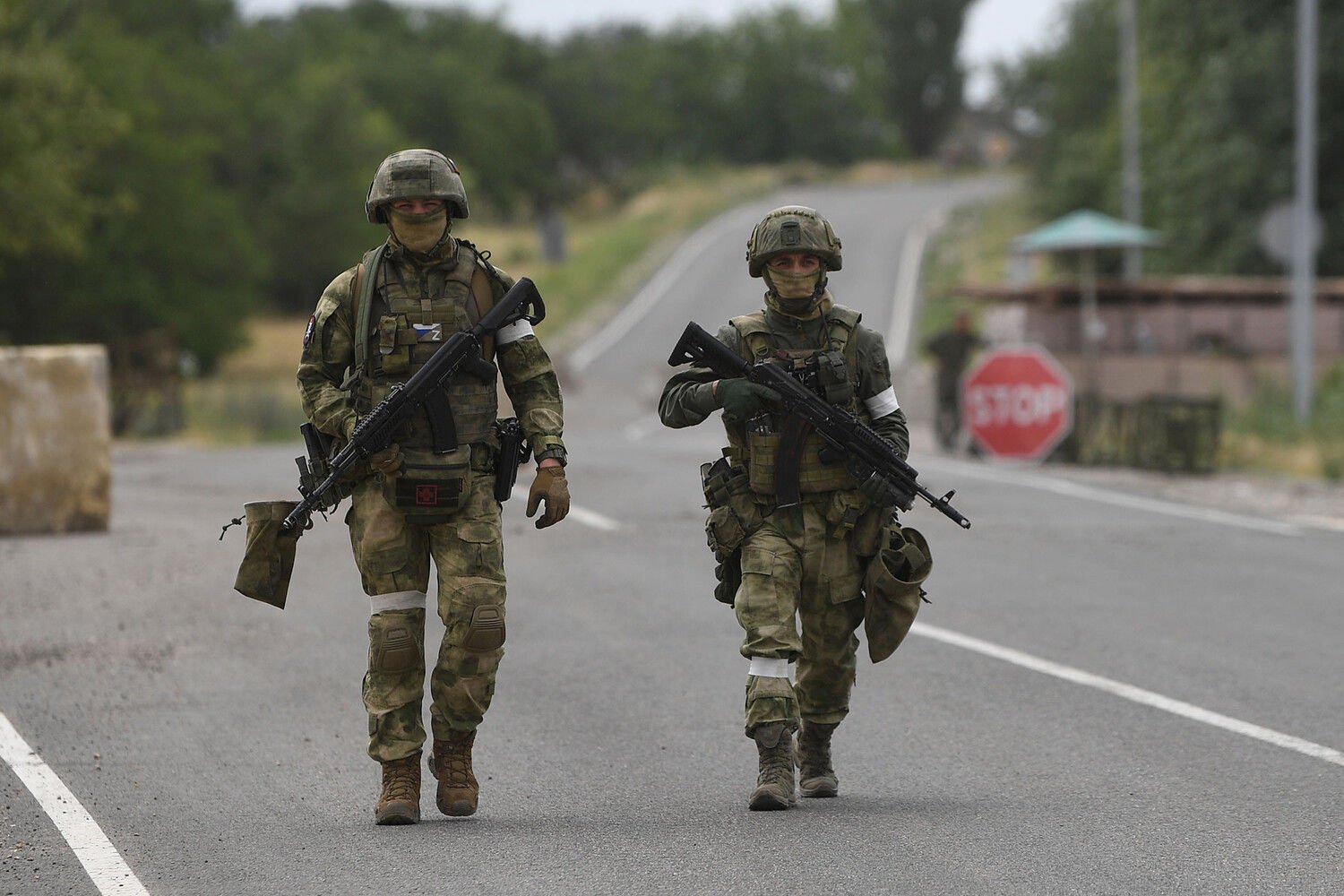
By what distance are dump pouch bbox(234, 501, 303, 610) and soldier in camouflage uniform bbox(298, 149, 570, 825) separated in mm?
236

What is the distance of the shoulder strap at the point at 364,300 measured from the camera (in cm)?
566

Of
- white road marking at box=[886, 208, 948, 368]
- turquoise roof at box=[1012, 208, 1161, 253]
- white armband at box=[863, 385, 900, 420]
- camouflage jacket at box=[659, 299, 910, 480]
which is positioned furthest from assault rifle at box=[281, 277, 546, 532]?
white road marking at box=[886, 208, 948, 368]

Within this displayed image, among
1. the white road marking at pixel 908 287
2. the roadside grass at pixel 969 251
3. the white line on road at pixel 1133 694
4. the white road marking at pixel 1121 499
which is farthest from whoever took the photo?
the roadside grass at pixel 969 251

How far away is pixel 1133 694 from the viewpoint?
7.57 m

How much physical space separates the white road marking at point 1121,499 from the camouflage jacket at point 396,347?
29.2ft

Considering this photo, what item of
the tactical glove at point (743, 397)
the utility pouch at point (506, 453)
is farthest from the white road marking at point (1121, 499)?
the utility pouch at point (506, 453)

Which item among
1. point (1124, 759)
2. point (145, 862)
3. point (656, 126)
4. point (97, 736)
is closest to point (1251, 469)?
point (1124, 759)

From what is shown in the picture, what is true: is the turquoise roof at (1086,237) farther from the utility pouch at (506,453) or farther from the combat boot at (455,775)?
the combat boot at (455,775)

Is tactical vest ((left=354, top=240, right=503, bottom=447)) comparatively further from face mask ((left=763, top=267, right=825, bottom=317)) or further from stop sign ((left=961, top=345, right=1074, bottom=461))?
stop sign ((left=961, top=345, right=1074, bottom=461))

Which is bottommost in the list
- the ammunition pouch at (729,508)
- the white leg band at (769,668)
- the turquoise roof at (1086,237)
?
the white leg band at (769,668)

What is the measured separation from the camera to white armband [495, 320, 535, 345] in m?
5.73

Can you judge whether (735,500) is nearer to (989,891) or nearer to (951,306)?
(989,891)

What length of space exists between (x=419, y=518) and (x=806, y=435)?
1.21 m

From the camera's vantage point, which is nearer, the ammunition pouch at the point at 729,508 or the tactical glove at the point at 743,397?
the tactical glove at the point at 743,397
